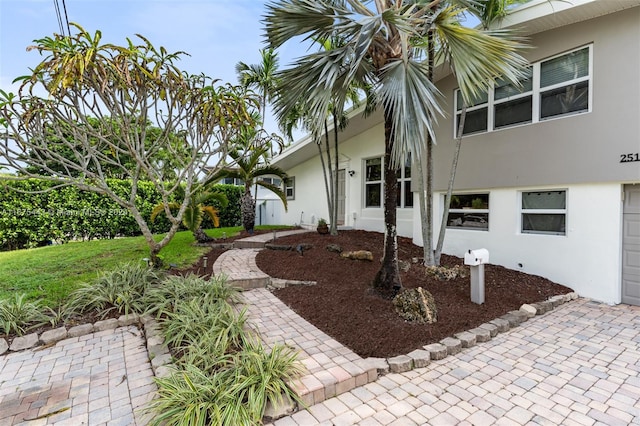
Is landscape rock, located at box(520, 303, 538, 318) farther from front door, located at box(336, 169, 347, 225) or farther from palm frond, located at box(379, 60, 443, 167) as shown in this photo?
front door, located at box(336, 169, 347, 225)

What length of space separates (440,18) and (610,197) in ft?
15.4

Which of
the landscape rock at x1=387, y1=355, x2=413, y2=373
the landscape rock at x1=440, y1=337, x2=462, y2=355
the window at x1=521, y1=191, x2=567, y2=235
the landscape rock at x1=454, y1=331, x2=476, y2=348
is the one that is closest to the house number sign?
the window at x1=521, y1=191, x2=567, y2=235

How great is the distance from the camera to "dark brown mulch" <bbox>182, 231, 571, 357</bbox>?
3.92 metres

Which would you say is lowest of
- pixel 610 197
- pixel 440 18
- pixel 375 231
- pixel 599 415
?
pixel 599 415

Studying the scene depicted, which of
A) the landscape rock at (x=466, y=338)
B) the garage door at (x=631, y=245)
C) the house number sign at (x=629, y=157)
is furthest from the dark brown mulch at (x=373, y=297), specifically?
the house number sign at (x=629, y=157)

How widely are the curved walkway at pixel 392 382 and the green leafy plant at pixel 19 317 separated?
0.47 meters

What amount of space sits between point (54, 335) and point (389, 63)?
240 inches

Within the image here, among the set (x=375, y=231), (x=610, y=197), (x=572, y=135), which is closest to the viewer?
(x=610, y=197)

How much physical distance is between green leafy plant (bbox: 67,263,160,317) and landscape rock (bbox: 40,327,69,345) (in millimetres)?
438

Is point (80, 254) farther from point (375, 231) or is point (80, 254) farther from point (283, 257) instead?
point (375, 231)

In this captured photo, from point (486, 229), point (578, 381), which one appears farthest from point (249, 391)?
point (486, 229)

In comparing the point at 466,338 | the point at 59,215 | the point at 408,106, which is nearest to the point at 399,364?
the point at 466,338

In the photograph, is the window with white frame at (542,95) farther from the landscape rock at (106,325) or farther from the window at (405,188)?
the landscape rock at (106,325)

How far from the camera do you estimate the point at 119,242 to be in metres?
9.73
